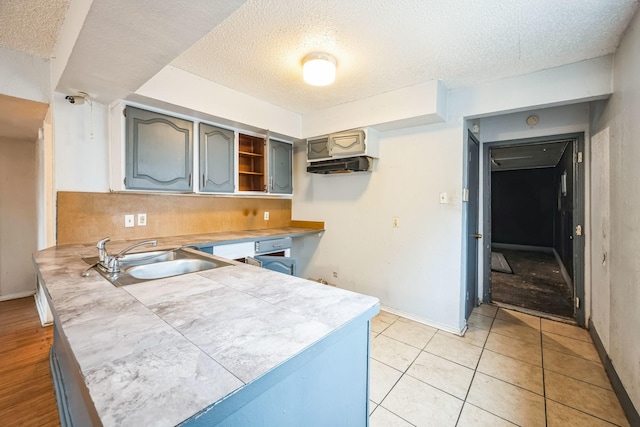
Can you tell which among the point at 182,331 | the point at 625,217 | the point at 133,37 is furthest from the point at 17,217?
the point at 625,217

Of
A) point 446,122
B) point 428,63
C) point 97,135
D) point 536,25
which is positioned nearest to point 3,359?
point 97,135

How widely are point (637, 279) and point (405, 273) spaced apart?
1.69 m

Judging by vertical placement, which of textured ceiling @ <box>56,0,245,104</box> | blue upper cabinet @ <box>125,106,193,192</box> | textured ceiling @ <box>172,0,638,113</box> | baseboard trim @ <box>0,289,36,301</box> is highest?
textured ceiling @ <box>172,0,638,113</box>

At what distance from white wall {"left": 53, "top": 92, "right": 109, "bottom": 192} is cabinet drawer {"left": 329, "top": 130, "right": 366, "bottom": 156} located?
2.10 metres

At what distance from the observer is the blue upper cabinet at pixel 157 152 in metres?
2.21

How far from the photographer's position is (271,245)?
3.04 m

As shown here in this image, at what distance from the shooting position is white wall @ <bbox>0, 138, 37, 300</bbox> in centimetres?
339

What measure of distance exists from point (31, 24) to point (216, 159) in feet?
4.73

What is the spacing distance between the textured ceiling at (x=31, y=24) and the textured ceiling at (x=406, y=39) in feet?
2.34

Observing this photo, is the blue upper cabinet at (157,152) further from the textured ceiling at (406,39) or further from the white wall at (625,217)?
the white wall at (625,217)

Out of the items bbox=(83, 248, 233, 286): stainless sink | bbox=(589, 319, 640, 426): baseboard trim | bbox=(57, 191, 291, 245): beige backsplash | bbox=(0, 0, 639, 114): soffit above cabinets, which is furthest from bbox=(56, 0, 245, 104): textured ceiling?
bbox=(589, 319, 640, 426): baseboard trim

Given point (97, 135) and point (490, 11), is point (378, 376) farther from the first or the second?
point (97, 135)

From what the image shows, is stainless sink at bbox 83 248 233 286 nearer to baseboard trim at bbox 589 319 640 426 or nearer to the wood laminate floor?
the wood laminate floor

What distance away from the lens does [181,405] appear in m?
0.50
